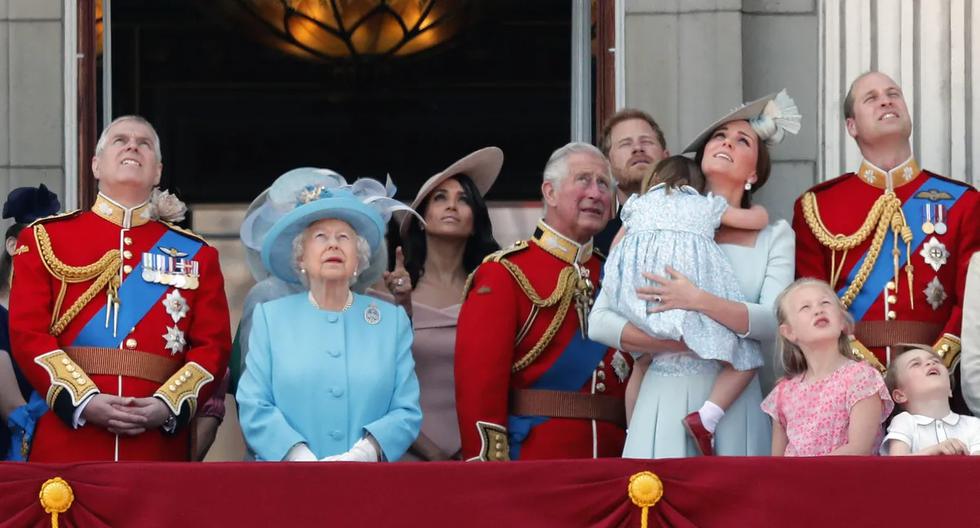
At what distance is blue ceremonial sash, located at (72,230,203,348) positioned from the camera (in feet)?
21.5

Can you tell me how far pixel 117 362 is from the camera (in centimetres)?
650

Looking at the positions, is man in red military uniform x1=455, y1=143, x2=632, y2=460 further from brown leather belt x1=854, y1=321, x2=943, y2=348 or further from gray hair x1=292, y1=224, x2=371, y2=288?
brown leather belt x1=854, y1=321, x2=943, y2=348

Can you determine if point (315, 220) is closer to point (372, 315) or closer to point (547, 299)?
point (372, 315)

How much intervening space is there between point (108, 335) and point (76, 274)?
210 millimetres

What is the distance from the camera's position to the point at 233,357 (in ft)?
23.0

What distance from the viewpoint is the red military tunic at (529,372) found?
657cm

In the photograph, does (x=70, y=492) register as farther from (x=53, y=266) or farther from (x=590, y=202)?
(x=590, y=202)

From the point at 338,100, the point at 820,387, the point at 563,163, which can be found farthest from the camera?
the point at 338,100

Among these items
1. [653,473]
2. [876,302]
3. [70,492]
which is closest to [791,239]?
[876,302]

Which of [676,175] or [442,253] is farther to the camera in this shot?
[442,253]

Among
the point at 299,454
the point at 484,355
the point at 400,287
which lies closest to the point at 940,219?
the point at 484,355

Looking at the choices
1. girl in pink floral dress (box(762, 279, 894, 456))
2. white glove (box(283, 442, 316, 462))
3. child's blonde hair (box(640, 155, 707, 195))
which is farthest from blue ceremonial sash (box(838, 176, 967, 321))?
white glove (box(283, 442, 316, 462))

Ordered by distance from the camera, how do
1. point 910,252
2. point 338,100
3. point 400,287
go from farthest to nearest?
point 338,100, point 400,287, point 910,252

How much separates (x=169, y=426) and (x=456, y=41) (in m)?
3.57
